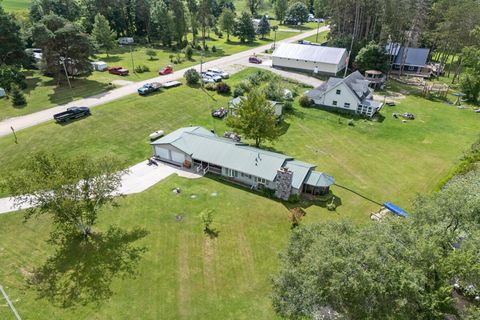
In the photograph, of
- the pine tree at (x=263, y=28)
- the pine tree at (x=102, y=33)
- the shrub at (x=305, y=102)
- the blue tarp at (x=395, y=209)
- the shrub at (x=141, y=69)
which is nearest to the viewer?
the blue tarp at (x=395, y=209)

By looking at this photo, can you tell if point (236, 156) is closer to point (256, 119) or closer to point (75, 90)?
point (256, 119)

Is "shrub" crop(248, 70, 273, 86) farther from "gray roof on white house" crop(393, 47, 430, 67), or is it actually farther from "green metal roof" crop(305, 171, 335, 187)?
"gray roof on white house" crop(393, 47, 430, 67)

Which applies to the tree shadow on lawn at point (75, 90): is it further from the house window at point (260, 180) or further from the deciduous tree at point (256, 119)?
the house window at point (260, 180)

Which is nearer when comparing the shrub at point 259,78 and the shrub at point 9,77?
the shrub at point 9,77

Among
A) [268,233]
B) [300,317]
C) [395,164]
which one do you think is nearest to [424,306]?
[300,317]

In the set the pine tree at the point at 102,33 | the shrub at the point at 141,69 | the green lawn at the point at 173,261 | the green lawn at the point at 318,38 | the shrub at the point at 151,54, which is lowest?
the green lawn at the point at 173,261

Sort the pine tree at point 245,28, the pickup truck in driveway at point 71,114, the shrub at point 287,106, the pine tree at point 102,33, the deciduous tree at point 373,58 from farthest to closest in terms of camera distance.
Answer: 1. the pine tree at point 245,28
2. the pine tree at point 102,33
3. the deciduous tree at point 373,58
4. the shrub at point 287,106
5. the pickup truck in driveway at point 71,114

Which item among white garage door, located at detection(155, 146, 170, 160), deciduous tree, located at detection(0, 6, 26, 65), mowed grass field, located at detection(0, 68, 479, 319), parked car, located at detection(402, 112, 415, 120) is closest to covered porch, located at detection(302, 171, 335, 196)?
mowed grass field, located at detection(0, 68, 479, 319)

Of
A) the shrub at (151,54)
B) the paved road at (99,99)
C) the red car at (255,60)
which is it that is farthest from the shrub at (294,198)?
the shrub at (151,54)

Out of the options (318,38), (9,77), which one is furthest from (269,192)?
(318,38)
